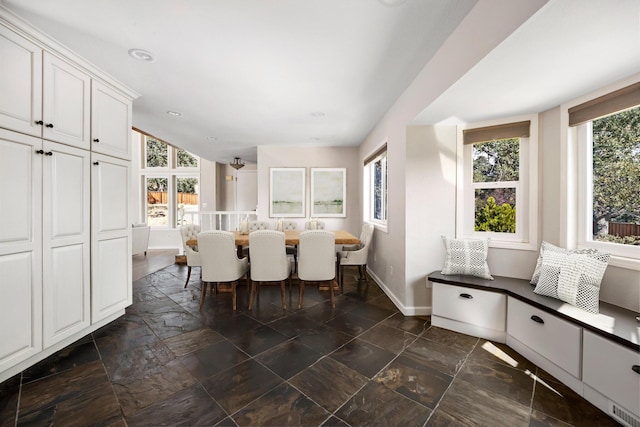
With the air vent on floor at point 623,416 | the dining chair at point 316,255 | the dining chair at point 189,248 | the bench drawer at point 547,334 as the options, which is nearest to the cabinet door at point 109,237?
the dining chair at point 189,248

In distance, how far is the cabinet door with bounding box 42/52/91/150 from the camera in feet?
6.06

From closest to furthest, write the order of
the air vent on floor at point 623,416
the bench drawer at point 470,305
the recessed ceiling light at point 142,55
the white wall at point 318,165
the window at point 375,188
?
the air vent on floor at point 623,416 → the recessed ceiling light at point 142,55 → the bench drawer at point 470,305 → the window at point 375,188 → the white wall at point 318,165

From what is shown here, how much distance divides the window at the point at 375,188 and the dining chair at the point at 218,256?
2.16 m

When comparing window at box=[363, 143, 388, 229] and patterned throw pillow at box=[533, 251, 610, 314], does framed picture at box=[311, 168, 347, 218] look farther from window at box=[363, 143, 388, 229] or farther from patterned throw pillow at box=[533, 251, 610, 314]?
patterned throw pillow at box=[533, 251, 610, 314]

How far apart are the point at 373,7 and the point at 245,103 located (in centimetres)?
192

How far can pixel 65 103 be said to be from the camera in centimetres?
198

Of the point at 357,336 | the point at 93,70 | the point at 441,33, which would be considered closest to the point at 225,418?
the point at 357,336

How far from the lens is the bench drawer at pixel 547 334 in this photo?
1.57 m

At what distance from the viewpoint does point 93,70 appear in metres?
2.17

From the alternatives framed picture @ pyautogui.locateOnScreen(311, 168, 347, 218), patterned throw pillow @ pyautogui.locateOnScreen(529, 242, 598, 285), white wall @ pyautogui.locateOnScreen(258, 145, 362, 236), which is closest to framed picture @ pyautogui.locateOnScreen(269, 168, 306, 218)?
white wall @ pyautogui.locateOnScreen(258, 145, 362, 236)

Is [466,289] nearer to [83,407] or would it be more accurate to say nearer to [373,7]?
[373,7]

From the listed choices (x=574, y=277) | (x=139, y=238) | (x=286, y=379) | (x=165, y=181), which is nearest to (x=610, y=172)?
(x=574, y=277)

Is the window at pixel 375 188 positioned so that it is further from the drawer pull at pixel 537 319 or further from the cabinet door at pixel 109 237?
the cabinet door at pixel 109 237

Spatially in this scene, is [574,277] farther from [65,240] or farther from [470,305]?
[65,240]
